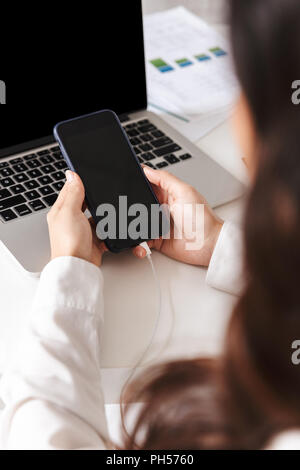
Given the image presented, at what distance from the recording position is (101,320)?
593 mm

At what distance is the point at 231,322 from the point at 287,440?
102mm

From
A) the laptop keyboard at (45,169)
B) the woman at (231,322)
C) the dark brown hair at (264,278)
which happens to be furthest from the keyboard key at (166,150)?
the dark brown hair at (264,278)

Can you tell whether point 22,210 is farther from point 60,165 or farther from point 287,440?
point 287,440

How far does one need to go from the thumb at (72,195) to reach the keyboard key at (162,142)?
191mm

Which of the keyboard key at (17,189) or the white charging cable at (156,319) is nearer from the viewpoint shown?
the white charging cable at (156,319)

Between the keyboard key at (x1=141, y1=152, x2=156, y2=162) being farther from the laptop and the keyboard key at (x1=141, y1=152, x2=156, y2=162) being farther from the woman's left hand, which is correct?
the woman's left hand

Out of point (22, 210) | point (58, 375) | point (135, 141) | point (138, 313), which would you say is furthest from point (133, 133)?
point (58, 375)

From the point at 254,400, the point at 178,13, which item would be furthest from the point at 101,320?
the point at 178,13

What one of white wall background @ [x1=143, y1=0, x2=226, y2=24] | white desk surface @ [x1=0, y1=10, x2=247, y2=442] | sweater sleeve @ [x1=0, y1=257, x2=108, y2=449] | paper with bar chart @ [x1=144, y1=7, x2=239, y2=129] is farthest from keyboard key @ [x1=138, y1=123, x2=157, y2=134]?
white wall background @ [x1=143, y1=0, x2=226, y2=24]

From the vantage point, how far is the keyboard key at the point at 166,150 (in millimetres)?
820

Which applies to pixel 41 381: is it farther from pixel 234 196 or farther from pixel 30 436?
pixel 234 196

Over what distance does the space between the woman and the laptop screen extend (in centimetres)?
18

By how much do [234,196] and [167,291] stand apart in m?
0.20

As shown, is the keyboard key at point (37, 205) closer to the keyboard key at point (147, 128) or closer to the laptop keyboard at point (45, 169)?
A: the laptop keyboard at point (45, 169)
